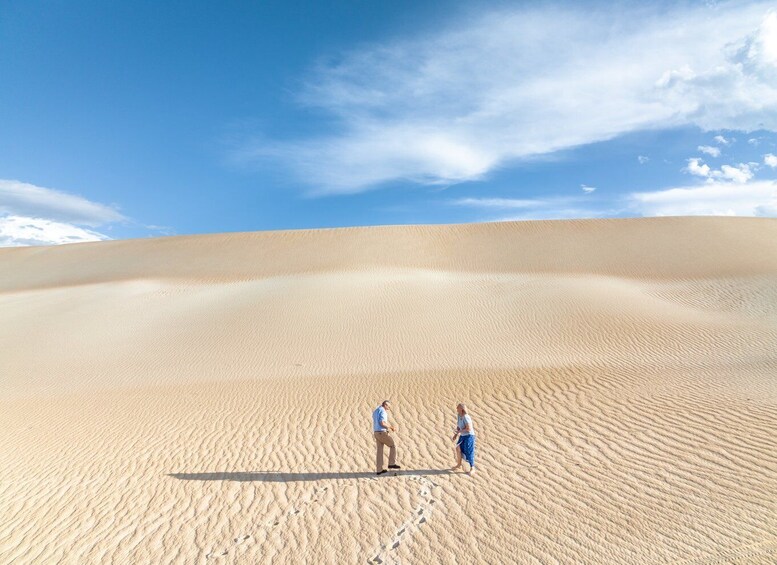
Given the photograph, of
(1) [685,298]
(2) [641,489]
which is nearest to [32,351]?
(2) [641,489]

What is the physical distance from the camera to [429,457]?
28.4 ft

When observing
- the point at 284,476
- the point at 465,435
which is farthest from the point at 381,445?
the point at 284,476

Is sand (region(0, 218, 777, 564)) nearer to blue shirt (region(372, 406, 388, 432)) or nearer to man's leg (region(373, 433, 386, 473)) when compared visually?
man's leg (region(373, 433, 386, 473))

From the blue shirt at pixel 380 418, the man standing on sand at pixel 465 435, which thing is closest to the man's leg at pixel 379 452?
the blue shirt at pixel 380 418

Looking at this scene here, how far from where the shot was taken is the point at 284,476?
8109mm

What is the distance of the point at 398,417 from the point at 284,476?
3549 millimetres

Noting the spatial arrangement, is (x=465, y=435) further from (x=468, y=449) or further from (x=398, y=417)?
(x=398, y=417)

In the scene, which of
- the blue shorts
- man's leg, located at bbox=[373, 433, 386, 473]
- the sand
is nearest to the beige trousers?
man's leg, located at bbox=[373, 433, 386, 473]

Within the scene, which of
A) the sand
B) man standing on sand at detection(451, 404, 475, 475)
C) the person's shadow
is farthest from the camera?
the person's shadow

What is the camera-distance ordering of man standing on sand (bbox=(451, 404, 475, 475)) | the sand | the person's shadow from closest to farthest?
the sand
man standing on sand (bbox=(451, 404, 475, 475))
the person's shadow

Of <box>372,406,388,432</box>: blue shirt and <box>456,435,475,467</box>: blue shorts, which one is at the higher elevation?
<box>372,406,388,432</box>: blue shirt

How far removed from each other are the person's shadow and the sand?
5 cm

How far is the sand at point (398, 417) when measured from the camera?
5938mm

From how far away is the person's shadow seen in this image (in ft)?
26.0
